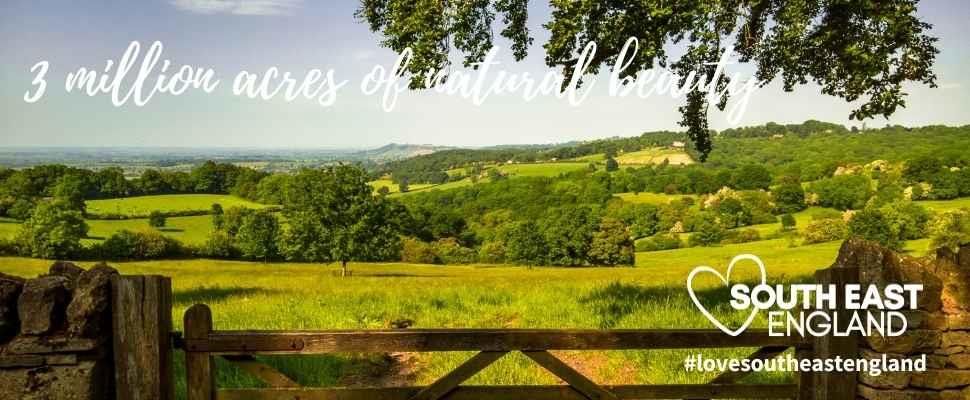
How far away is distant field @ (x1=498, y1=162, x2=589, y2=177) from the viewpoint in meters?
142

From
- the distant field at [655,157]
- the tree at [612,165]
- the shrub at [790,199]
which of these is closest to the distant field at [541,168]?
the tree at [612,165]

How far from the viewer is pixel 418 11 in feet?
34.4

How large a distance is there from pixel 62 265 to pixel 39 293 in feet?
1.95

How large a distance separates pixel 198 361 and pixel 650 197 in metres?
113

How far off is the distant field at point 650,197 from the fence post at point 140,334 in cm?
10707

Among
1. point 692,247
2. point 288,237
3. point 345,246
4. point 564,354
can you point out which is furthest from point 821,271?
point 692,247

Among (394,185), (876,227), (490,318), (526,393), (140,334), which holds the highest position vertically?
(140,334)

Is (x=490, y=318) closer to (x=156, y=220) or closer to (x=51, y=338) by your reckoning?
(x=51, y=338)

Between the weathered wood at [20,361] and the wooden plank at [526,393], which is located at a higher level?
the weathered wood at [20,361]

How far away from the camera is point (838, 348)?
5.12 m

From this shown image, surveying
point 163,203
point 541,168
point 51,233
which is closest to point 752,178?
point 541,168

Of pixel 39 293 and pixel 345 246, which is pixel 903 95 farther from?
pixel 345 246

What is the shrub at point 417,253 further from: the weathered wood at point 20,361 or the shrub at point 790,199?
the weathered wood at point 20,361

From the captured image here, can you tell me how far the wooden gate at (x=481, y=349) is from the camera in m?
4.64
